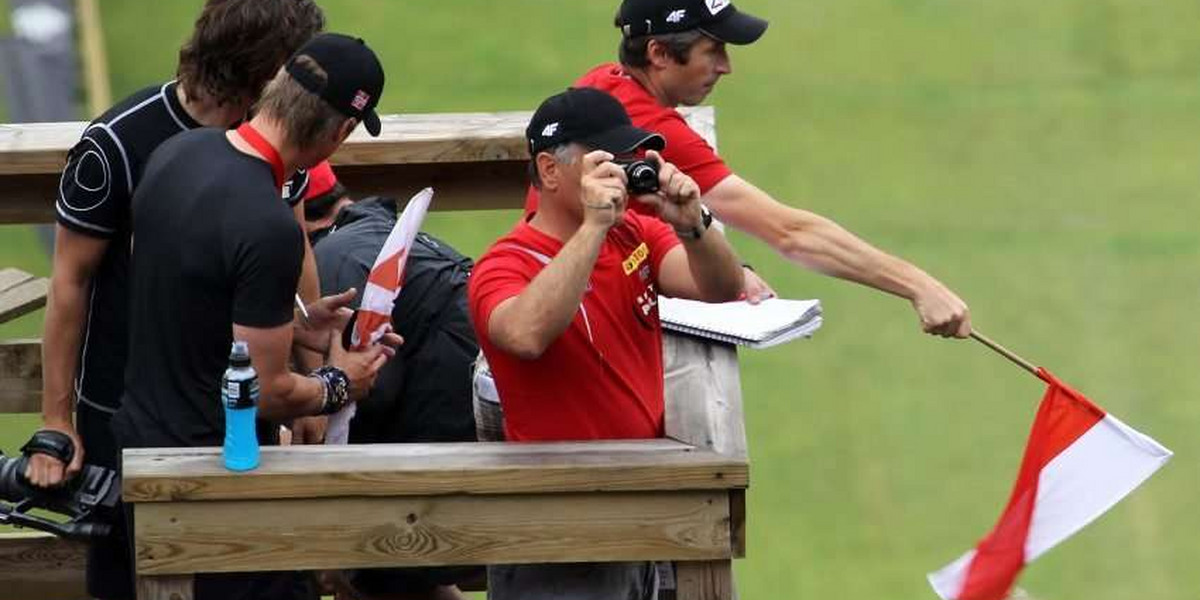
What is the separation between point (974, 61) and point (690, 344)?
6448 mm

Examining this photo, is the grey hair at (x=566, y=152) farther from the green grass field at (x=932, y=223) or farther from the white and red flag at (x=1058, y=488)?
the green grass field at (x=932, y=223)

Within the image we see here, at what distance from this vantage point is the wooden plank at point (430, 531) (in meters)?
4.02

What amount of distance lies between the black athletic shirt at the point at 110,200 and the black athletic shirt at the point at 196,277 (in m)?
0.17

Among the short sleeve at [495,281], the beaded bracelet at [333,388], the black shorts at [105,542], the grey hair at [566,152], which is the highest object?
the grey hair at [566,152]

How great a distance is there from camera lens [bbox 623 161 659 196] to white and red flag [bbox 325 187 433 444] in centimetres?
64

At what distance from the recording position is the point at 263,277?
13.5ft

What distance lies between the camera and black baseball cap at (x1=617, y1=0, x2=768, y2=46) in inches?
202

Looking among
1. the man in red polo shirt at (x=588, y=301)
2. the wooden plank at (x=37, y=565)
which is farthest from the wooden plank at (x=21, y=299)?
the man in red polo shirt at (x=588, y=301)

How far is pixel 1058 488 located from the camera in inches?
193

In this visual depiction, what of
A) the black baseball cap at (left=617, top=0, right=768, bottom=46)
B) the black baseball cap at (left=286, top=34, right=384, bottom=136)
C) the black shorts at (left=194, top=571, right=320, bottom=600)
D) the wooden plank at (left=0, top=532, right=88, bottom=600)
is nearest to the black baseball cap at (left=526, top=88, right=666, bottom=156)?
the black baseball cap at (left=286, top=34, right=384, bottom=136)

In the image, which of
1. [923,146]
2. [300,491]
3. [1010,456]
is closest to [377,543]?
[300,491]

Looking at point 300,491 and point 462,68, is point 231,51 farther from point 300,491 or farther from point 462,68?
point 462,68

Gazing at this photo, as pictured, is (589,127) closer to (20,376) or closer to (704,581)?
(704,581)

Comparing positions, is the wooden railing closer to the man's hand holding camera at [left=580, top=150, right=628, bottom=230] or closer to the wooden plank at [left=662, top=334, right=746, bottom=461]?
the wooden plank at [left=662, top=334, right=746, bottom=461]
